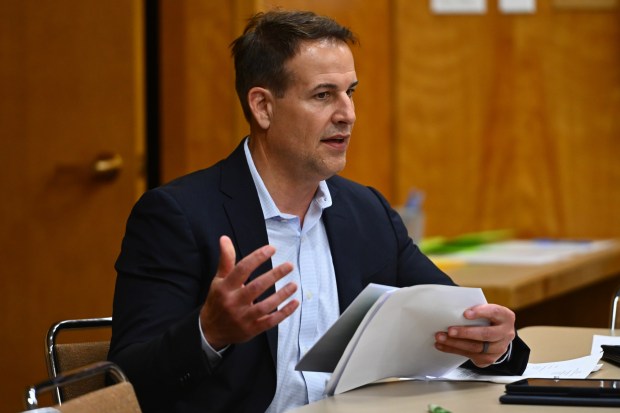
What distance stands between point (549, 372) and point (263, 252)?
74cm

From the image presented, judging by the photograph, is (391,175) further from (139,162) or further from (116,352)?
(116,352)

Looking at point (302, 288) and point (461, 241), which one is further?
point (461, 241)

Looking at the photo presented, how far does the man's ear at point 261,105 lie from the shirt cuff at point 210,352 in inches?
24.3

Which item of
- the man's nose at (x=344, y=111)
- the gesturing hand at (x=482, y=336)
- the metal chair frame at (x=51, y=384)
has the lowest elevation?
the gesturing hand at (x=482, y=336)

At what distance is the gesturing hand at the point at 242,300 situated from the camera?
1716 mm

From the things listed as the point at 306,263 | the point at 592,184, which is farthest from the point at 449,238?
the point at 306,263

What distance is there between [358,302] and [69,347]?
659mm

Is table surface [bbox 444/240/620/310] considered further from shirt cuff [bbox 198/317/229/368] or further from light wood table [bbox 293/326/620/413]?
shirt cuff [bbox 198/317/229/368]

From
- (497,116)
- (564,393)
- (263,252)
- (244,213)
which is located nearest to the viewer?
(263,252)

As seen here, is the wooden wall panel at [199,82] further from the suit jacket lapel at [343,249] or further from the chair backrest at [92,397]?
the chair backrest at [92,397]

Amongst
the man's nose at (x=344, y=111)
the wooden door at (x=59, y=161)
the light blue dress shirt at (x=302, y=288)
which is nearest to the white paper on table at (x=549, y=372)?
the light blue dress shirt at (x=302, y=288)

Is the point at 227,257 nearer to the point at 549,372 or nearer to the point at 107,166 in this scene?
the point at 549,372

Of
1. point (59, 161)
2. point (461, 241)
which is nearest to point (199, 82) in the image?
point (59, 161)

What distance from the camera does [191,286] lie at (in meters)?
2.11
